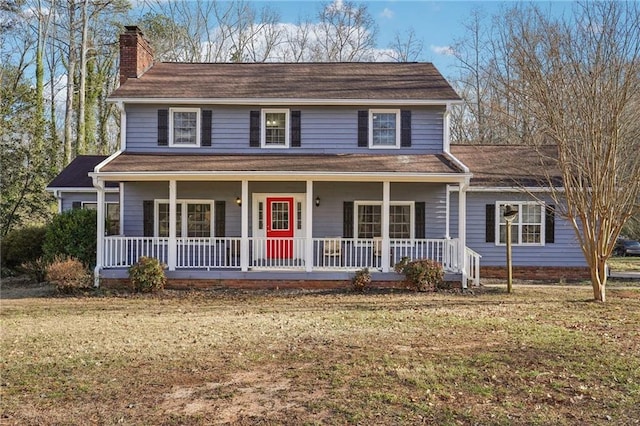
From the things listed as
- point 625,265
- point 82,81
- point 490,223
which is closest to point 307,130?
point 490,223

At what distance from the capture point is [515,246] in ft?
55.6

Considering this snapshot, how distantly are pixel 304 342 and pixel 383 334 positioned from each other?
1365 mm

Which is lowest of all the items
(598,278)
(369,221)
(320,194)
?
(598,278)

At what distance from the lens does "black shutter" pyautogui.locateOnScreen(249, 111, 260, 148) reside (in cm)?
1573

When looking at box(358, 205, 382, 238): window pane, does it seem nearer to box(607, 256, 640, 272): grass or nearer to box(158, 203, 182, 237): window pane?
box(158, 203, 182, 237): window pane

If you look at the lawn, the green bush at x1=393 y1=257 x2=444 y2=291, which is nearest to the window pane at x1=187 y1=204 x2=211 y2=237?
the lawn

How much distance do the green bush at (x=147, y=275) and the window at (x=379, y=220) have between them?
237 inches

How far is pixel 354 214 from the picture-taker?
1587 cm

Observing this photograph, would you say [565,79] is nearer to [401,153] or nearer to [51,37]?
[401,153]

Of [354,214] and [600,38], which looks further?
[354,214]

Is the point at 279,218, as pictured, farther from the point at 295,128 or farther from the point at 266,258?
the point at 295,128

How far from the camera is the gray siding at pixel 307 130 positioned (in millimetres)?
15711

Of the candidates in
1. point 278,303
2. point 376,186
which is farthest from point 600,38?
point 278,303

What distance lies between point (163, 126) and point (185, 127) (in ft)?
2.12
